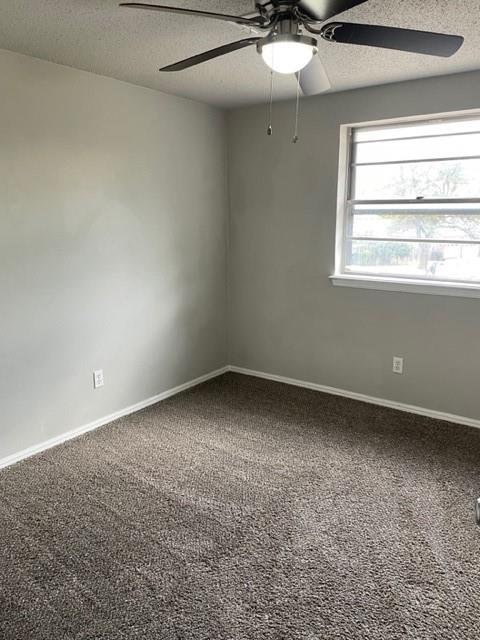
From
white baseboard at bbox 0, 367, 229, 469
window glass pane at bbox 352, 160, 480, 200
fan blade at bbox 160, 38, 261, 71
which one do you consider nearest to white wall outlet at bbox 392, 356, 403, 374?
window glass pane at bbox 352, 160, 480, 200

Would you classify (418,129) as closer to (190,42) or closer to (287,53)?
(190,42)

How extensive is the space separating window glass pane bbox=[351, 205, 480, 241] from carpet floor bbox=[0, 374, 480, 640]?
1.33 m

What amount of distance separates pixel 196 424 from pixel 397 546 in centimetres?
162

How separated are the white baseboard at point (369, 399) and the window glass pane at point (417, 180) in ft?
5.02

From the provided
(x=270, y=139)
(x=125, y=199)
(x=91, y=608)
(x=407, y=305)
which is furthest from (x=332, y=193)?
(x=91, y=608)

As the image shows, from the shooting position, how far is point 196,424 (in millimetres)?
3332

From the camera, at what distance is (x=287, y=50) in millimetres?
1670

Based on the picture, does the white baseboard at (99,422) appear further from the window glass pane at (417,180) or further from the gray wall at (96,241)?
the window glass pane at (417,180)

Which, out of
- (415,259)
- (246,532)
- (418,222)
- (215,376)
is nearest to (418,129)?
(418,222)

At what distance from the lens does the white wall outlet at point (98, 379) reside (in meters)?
3.26

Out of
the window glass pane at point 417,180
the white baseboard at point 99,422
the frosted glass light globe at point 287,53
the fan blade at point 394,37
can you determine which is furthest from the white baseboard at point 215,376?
the frosted glass light globe at point 287,53

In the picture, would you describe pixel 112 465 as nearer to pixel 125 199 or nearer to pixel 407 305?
pixel 125 199

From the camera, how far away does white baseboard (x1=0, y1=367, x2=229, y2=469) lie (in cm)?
284

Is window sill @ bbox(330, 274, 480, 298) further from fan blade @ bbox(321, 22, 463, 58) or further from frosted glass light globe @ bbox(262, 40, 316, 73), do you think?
frosted glass light globe @ bbox(262, 40, 316, 73)
